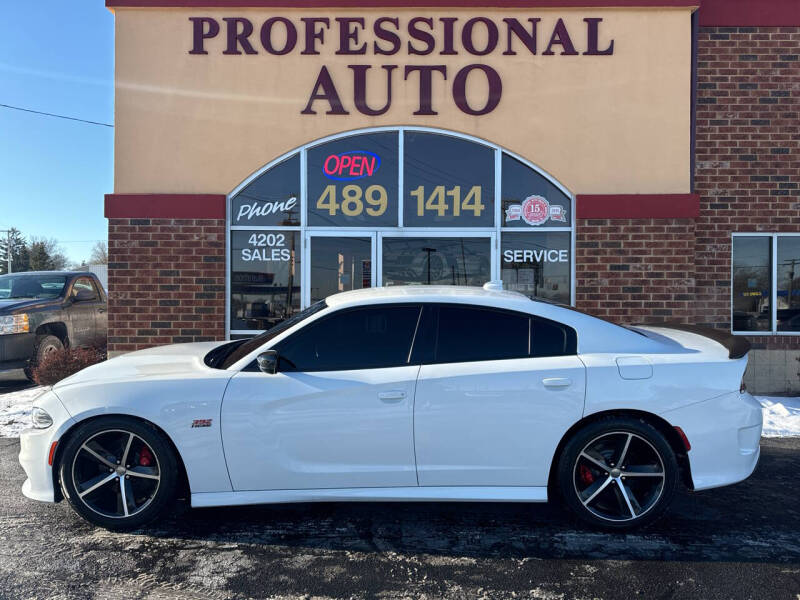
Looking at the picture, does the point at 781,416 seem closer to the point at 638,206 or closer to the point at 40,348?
the point at 638,206

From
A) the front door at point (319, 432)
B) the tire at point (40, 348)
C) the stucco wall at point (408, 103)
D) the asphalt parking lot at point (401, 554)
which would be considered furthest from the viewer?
the tire at point (40, 348)

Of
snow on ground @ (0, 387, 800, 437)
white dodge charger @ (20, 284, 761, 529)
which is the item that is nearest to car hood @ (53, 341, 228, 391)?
white dodge charger @ (20, 284, 761, 529)

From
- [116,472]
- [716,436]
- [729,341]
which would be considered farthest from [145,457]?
[729,341]

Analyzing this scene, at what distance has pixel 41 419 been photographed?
3.83 m

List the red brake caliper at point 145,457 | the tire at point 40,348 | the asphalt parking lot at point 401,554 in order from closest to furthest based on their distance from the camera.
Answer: the asphalt parking lot at point 401,554
the red brake caliper at point 145,457
the tire at point 40,348

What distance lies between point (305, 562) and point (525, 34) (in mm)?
7154

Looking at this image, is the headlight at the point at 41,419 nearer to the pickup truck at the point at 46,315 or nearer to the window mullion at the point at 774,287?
the pickup truck at the point at 46,315

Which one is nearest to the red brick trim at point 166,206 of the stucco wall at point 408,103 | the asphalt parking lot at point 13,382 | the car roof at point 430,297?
the stucco wall at point 408,103

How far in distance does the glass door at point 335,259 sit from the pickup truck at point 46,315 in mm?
4259

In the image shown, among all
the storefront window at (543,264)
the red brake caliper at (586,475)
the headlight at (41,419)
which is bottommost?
the red brake caliper at (586,475)

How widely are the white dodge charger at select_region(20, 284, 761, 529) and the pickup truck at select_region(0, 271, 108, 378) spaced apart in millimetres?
5780

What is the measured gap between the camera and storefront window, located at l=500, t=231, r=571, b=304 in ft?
26.3

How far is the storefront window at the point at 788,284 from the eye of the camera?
8.29 m

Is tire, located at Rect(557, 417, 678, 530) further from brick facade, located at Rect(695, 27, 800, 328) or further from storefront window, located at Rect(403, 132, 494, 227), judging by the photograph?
brick facade, located at Rect(695, 27, 800, 328)
